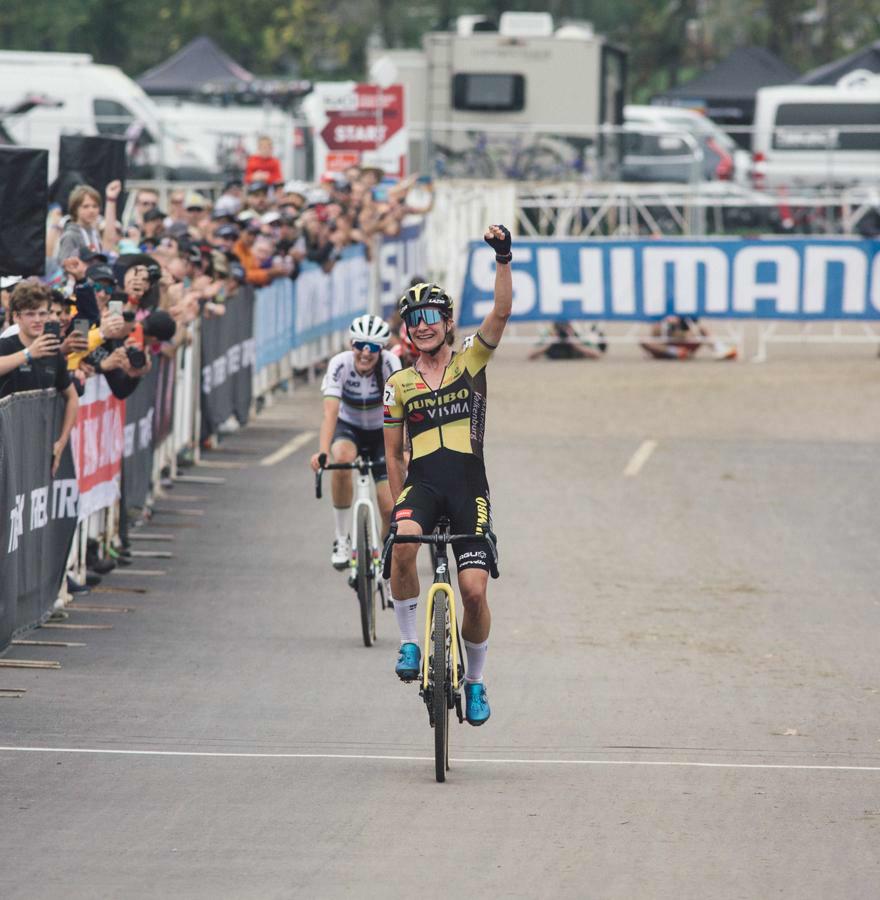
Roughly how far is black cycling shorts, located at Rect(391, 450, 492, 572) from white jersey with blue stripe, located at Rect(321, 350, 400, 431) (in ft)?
11.8

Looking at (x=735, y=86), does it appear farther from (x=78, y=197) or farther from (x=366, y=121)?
(x=78, y=197)

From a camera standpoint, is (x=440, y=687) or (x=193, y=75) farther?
(x=193, y=75)

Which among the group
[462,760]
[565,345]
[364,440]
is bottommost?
[565,345]

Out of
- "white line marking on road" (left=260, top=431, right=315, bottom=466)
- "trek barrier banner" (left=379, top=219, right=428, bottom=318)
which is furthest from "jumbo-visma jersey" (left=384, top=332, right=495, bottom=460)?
"trek barrier banner" (left=379, top=219, right=428, bottom=318)

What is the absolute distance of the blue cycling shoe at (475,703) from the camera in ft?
29.6

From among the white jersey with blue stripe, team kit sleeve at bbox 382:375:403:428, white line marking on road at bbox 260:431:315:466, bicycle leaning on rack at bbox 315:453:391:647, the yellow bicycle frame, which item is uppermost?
team kit sleeve at bbox 382:375:403:428

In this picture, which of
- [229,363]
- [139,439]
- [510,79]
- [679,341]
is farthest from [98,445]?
[510,79]

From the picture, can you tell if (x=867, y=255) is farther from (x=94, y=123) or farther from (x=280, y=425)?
(x=94, y=123)

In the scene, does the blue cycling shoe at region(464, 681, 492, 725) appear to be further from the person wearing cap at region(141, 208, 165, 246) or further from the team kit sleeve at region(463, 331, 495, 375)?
the person wearing cap at region(141, 208, 165, 246)

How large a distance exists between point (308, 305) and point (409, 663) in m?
15.8

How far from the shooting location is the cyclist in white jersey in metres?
12.7

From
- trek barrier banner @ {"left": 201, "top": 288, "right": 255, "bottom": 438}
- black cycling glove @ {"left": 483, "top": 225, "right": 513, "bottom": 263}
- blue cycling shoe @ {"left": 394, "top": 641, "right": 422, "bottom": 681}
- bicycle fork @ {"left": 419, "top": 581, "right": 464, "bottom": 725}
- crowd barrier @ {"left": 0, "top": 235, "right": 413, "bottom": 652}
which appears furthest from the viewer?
trek barrier banner @ {"left": 201, "top": 288, "right": 255, "bottom": 438}

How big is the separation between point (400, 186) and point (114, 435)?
42.8 feet

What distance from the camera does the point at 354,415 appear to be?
13016 mm
